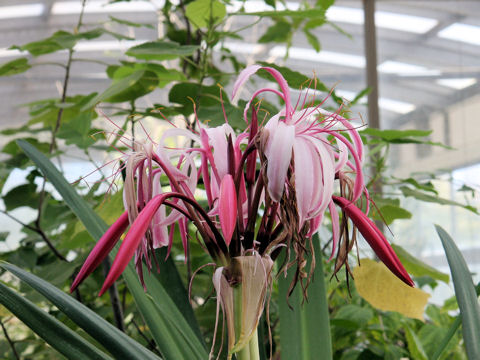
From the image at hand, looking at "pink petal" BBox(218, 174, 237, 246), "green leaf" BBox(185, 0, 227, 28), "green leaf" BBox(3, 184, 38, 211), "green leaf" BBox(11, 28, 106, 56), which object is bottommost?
"green leaf" BBox(3, 184, 38, 211)

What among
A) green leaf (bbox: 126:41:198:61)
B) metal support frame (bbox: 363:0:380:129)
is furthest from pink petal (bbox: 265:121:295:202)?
metal support frame (bbox: 363:0:380:129)

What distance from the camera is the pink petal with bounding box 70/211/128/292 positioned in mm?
236

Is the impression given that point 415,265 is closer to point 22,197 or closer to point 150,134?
point 150,134

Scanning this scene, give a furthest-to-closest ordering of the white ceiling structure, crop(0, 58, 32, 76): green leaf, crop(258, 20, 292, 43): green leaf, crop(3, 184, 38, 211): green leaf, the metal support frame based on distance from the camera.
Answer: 1. the white ceiling structure
2. the metal support frame
3. crop(258, 20, 292, 43): green leaf
4. crop(3, 184, 38, 211): green leaf
5. crop(0, 58, 32, 76): green leaf

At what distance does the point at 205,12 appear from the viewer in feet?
1.74

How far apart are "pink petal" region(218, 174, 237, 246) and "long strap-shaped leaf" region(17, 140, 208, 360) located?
94 mm

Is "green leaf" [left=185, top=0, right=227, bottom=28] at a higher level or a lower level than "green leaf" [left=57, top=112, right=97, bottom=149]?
higher

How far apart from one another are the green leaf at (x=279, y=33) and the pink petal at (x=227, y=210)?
604 mm

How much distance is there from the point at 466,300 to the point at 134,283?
223 millimetres

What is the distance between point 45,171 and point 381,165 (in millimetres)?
419

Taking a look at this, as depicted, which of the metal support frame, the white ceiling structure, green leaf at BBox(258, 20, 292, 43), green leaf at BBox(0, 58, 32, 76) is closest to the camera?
green leaf at BBox(0, 58, 32, 76)

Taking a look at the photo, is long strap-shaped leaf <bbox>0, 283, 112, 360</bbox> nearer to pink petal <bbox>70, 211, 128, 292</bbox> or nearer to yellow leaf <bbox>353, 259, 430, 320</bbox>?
pink petal <bbox>70, 211, 128, 292</bbox>

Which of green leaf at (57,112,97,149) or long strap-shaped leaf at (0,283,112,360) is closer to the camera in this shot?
long strap-shaped leaf at (0,283,112,360)

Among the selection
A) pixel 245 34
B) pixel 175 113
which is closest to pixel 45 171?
pixel 175 113
